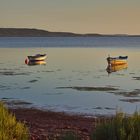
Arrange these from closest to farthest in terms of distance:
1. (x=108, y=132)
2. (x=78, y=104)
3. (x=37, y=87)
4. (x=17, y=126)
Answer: (x=108, y=132)
(x=17, y=126)
(x=78, y=104)
(x=37, y=87)

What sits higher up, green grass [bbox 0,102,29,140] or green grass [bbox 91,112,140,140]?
green grass [bbox 91,112,140,140]

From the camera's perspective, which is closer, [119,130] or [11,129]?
[119,130]

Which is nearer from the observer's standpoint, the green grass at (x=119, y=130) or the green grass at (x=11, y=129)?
the green grass at (x=119, y=130)

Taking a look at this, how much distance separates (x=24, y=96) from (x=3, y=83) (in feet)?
24.4

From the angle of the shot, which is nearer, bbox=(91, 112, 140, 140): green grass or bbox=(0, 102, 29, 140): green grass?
bbox=(91, 112, 140, 140): green grass

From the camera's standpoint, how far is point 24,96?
89.7ft

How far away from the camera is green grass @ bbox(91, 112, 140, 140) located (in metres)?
7.25

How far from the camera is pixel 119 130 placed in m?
7.28

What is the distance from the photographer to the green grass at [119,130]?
7.25m

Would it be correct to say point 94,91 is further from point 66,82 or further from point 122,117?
point 122,117

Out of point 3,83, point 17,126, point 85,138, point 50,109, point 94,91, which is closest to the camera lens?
point 17,126

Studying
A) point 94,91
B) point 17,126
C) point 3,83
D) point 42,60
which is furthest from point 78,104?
point 42,60

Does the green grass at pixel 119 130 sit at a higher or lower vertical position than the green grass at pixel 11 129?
higher

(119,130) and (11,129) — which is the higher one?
(119,130)
